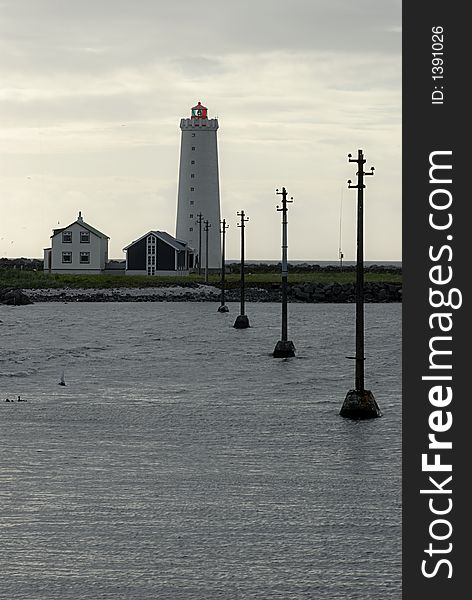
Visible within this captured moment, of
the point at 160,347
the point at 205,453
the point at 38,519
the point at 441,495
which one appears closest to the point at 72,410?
the point at 205,453

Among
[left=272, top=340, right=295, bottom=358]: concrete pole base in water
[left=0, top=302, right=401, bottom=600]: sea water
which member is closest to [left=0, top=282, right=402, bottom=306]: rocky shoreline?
[left=272, top=340, right=295, bottom=358]: concrete pole base in water

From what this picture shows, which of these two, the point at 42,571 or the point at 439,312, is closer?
the point at 439,312

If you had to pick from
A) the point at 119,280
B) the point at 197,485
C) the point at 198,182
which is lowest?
the point at 197,485

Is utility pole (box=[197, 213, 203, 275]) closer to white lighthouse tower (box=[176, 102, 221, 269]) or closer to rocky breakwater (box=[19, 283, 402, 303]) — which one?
white lighthouse tower (box=[176, 102, 221, 269])

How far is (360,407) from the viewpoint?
28859 millimetres

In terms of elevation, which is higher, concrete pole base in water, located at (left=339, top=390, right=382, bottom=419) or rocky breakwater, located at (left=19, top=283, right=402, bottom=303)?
rocky breakwater, located at (left=19, top=283, right=402, bottom=303)

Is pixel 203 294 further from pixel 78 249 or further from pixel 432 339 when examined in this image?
pixel 432 339

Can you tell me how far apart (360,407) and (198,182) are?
87.6m

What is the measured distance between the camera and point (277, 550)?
1564 cm

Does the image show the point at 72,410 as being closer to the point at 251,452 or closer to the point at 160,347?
the point at 251,452

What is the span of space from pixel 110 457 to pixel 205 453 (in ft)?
6.68

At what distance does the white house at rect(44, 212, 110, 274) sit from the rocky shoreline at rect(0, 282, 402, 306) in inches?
195

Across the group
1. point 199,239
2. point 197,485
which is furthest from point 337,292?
point 197,485

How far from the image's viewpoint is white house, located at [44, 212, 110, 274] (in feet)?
366
